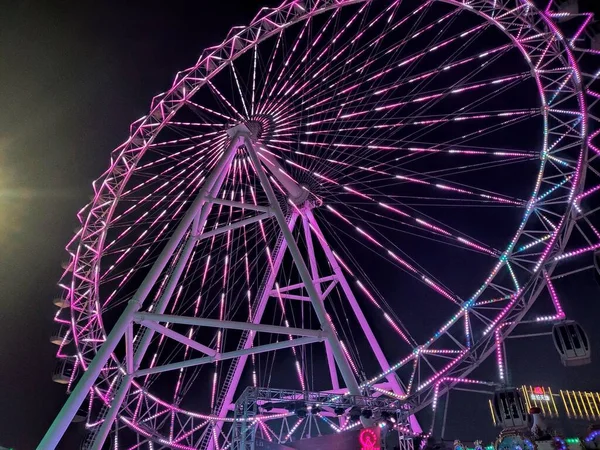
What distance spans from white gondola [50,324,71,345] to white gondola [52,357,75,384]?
769mm

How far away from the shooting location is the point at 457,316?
15766 mm

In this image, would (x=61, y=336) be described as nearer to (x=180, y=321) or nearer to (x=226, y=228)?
(x=226, y=228)

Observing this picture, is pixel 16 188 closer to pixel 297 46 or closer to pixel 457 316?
pixel 297 46

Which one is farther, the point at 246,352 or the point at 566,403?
the point at 566,403

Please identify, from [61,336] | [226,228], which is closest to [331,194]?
[226,228]

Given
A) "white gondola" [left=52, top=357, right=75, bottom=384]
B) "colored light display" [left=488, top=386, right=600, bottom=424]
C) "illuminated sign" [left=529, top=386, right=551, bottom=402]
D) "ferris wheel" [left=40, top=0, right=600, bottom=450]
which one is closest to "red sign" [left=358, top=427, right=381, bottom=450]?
"ferris wheel" [left=40, top=0, right=600, bottom=450]

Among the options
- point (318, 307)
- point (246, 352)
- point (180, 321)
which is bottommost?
point (246, 352)

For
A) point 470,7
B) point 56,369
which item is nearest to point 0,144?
point 56,369

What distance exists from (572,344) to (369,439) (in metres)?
6.54

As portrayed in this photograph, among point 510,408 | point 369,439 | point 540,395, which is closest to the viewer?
point 369,439

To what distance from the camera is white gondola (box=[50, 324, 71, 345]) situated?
1925cm

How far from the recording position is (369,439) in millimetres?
11484

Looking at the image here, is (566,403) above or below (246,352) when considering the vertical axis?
above

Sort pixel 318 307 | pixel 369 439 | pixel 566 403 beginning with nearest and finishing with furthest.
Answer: pixel 318 307
pixel 369 439
pixel 566 403
